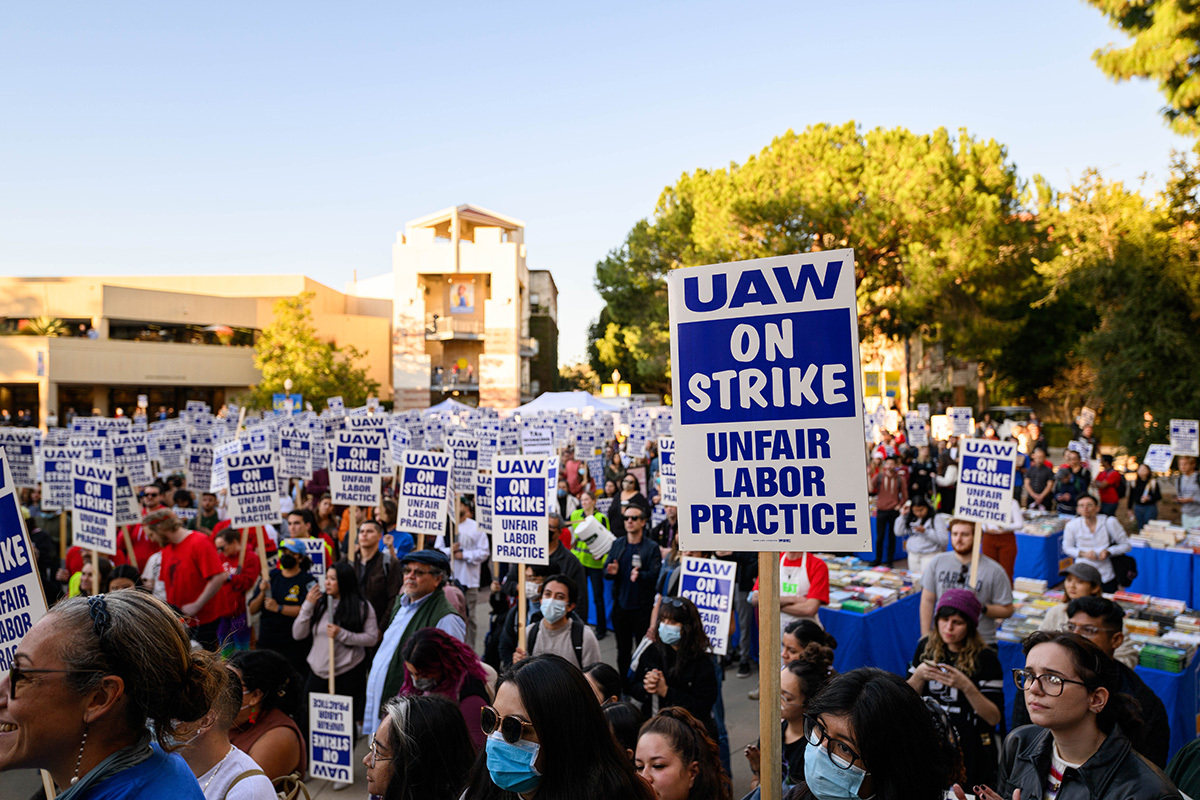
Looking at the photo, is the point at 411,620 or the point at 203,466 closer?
the point at 411,620

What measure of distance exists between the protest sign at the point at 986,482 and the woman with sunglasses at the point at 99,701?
6571 millimetres

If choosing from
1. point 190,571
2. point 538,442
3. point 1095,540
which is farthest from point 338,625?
point 538,442

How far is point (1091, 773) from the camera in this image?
9.09ft

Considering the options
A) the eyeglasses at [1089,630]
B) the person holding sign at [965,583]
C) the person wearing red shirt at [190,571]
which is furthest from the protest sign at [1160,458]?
the person wearing red shirt at [190,571]

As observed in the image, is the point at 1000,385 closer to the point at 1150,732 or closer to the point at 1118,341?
the point at 1118,341

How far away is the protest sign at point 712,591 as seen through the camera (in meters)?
6.41

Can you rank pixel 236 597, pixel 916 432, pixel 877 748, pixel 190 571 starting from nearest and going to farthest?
pixel 877 748 → pixel 190 571 → pixel 236 597 → pixel 916 432

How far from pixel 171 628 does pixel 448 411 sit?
2998cm

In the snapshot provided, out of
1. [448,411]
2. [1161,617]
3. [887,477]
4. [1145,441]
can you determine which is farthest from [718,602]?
[448,411]

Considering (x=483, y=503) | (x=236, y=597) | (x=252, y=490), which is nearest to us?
(x=236, y=597)

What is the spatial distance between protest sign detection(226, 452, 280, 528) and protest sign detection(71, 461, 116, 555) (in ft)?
4.36

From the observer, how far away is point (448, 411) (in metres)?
31.5

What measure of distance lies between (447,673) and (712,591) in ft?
10.2

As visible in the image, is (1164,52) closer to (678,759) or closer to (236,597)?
(678,759)
